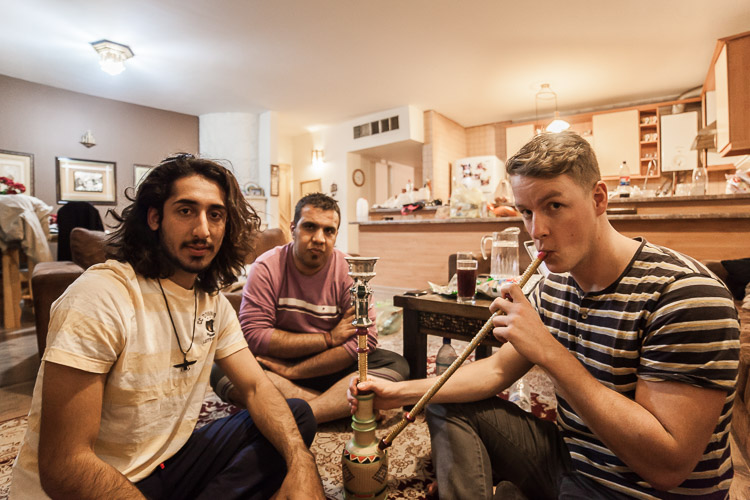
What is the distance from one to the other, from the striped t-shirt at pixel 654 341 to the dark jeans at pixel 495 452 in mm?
121

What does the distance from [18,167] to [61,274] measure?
446 cm

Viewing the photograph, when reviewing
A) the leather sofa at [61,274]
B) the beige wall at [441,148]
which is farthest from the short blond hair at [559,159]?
the beige wall at [441,148]

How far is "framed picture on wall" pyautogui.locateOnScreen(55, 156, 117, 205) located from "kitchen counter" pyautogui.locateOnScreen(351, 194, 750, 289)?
4.16m

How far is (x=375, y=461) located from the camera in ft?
3.22

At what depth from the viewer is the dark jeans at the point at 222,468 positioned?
3.30 feet

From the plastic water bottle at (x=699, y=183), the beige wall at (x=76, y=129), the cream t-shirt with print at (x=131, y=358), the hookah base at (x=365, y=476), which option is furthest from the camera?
the beige wall at (x=76, y=129)

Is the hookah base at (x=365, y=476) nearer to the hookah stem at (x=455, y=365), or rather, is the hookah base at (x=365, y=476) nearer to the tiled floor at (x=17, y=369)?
the hookah stem at (x=455, y=365)

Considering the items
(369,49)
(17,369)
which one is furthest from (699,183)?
A: (17,369)

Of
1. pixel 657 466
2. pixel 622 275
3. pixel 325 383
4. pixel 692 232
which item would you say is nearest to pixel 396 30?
pixel 692 232

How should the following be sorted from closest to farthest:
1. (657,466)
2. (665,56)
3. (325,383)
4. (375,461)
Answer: (657,466), (375,461), (325,383), (665,56)

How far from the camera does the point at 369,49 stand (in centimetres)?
458

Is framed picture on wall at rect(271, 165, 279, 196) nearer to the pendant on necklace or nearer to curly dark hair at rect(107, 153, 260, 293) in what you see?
curly dark hair at rect(107, 153, 260, 293)

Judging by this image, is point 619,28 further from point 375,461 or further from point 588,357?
point 375,461

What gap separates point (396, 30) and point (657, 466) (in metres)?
4.42
